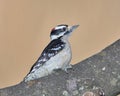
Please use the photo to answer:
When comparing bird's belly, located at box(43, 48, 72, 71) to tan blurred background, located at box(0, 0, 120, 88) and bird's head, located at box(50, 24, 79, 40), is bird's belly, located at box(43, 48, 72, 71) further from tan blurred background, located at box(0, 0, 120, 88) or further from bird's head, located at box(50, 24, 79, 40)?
tan blurred background, located at box(0, 0, 120, 88)

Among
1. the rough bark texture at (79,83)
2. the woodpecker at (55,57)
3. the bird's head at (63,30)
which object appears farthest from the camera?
the bird's head at (63,30)

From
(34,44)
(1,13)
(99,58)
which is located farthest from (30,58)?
(99,58)

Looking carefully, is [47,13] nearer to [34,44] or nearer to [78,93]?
[34,44]

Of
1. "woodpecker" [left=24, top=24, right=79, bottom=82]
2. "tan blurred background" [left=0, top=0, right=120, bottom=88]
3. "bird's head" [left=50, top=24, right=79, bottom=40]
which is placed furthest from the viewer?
"tan blurred background" [left=0, top=0, right=120, bottom=88]

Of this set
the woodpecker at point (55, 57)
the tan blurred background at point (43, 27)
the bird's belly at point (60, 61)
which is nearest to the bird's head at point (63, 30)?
the woodpecker at point (55, 57)

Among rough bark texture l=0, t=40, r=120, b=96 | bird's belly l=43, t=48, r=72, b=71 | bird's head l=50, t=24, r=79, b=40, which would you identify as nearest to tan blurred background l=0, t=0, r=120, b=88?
bird's head l=50, t=24, r=79, b=40

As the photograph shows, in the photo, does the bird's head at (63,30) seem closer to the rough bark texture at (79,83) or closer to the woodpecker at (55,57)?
the woodpecker at (55,57)
